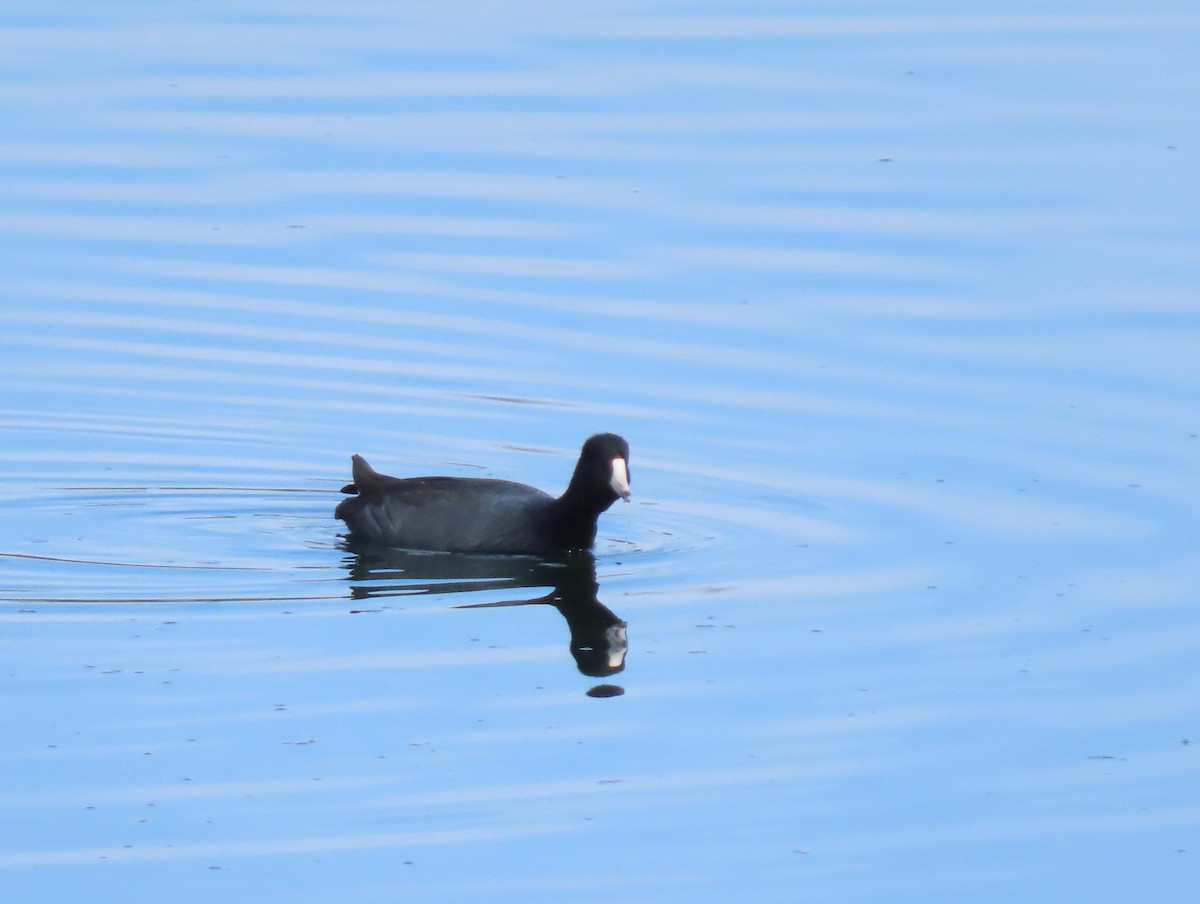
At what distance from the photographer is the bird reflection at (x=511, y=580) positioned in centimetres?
1000

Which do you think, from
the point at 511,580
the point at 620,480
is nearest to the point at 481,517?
the point at 511,580

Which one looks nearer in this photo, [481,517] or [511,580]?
[511,580]

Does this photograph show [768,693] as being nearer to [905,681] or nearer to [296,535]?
[905,681]

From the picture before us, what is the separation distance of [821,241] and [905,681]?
A: 682 centimetres

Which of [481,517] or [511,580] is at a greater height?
[481,517]

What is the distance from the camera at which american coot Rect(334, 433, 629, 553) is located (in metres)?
11.3

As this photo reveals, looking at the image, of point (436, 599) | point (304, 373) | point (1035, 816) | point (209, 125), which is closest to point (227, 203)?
point (209, 125)

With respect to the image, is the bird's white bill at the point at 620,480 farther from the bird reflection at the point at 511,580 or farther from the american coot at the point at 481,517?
the bird reflection at the point at 511,580

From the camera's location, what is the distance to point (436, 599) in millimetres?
10438

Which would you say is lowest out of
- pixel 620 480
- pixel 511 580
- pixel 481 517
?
pixel 511 580

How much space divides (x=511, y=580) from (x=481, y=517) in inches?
18.5

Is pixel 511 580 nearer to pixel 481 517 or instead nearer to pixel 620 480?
pixel 481 517

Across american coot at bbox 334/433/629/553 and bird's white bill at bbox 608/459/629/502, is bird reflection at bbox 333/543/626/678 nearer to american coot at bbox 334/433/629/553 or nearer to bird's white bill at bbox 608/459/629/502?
american coot at bbox 334/433/629/553

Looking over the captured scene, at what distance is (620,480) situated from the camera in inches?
432
